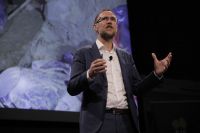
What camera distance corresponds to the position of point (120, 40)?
3.07m

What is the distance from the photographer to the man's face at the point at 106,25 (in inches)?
71.8

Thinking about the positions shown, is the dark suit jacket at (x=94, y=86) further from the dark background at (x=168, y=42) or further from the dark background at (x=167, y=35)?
the dark background at (x=167, y=35)

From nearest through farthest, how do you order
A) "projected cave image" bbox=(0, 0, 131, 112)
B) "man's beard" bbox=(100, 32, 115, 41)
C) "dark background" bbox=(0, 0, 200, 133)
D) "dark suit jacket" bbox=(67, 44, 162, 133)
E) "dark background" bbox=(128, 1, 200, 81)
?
"dark suit jacket" bbox=(67, 44, 162, 133)
"man's beard" bbox=(100, 32, 115, 41)
"projected cave image" bbox=(0, 0, 131, 112)
"dark background" bbox=(0, 0, 200, 133)
"dark background" bbox=(128, 1, 200, 81)

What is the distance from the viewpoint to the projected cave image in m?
2.63

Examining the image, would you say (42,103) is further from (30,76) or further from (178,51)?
(178,51)

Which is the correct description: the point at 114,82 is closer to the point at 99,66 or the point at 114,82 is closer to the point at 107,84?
the point at 107,84

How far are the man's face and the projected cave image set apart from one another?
987 mm

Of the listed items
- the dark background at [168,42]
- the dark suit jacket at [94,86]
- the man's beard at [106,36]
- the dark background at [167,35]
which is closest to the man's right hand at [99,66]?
the dark suit jacket at [94,86]


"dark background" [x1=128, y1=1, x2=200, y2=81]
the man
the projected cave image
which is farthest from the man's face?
"dark background" [x1=128, y1=1, x2=200, y2=81]

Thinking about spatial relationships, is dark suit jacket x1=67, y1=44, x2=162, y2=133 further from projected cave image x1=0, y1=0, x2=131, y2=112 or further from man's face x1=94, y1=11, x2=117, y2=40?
projected cave image x1=0, y1=0, x2=131, y2=112

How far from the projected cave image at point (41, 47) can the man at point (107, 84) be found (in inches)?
37.9

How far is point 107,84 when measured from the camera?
1706 millimetres

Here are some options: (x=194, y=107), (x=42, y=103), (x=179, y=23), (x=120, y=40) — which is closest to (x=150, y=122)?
(x=194, y=107)

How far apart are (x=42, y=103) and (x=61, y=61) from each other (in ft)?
1.27
